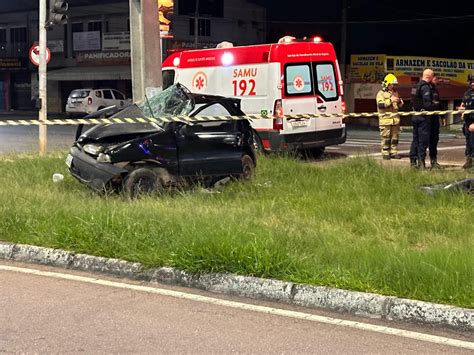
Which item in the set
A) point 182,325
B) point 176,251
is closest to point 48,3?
point 176,251

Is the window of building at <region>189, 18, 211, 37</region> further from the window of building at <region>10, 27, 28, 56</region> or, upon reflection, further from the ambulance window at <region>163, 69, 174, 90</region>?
the ambulance window at <region>163, 69, 174, 90</region>

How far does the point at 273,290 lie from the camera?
5074mm

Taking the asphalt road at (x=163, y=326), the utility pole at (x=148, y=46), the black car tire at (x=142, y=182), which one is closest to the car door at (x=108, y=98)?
the utility pole at (x=148, y=46)

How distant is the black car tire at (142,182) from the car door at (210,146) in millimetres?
427

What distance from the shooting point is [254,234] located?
587 centimetres

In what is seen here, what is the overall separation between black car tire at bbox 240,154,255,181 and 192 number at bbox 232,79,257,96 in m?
4.13

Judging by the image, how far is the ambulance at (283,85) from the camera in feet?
42.7

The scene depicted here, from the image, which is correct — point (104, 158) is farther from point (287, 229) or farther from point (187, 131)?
point (287, 229)

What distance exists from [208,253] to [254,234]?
0.56m

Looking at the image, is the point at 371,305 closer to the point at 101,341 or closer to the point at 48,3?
the point at 101,341

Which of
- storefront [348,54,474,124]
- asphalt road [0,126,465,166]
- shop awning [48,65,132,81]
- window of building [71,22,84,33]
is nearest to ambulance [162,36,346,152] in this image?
asphalt road [0,126,465,166]

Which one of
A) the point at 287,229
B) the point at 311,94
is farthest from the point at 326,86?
the point at 287,229

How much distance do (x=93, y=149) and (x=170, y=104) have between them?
1451mm

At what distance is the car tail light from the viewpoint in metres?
13.0
